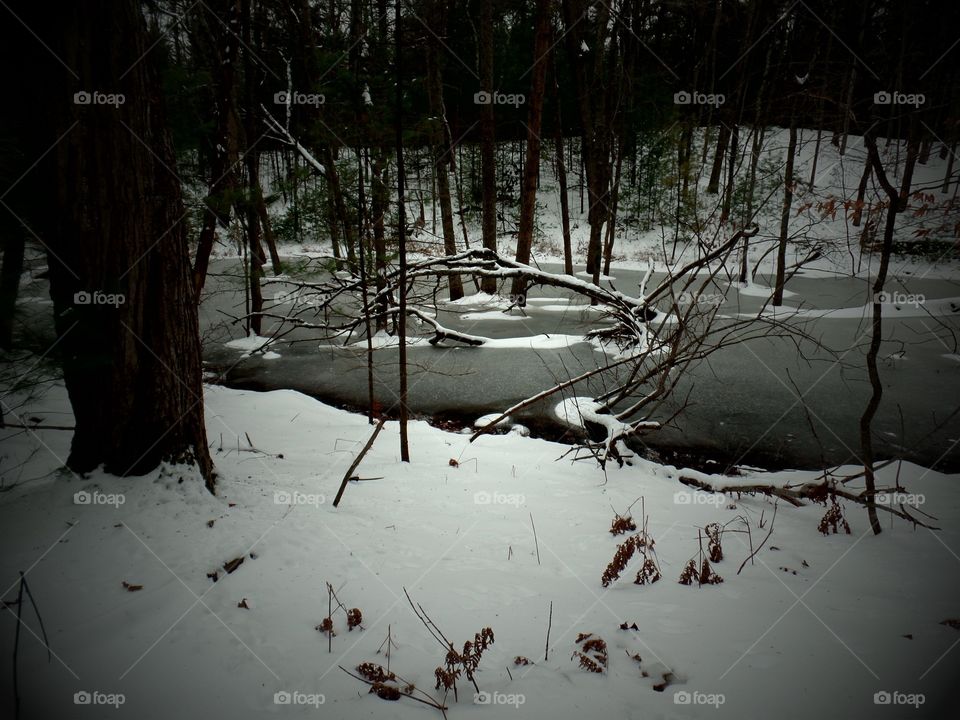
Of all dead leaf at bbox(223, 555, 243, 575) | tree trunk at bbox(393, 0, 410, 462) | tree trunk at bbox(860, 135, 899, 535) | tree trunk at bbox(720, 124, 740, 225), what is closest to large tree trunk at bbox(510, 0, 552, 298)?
tree trunk at bbox(720, 124, 740, 225)

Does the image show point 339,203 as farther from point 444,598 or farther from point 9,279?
point 444,598

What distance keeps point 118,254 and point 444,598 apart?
10.4 feet

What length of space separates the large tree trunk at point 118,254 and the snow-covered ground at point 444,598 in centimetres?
44

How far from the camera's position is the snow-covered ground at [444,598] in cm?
215

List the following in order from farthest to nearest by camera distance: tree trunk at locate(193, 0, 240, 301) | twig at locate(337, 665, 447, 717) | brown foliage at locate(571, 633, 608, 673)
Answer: tree trunk at locate(193, 0, 240, 301)
brown foliage at locate(571, 633, 608, 673)
twig at locate(337, 665, 447, 717)

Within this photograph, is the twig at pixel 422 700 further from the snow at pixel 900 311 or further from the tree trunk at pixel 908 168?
the snow at pixel 900 311

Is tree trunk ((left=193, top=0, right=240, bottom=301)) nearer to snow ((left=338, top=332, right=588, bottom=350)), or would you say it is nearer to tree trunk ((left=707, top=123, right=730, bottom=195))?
snow ((left=338, top=332, right=588, bottom=350))

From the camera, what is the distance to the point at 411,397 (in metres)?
7.33

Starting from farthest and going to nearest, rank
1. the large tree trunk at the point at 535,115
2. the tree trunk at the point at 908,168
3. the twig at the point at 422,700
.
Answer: the large tree trunk at the point at 535,115 < the tree trunk at the point at 908,168 < the twig at the point at 422,700

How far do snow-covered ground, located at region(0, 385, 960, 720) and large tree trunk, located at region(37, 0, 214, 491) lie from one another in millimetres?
444

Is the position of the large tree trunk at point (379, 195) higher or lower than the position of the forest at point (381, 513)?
higher

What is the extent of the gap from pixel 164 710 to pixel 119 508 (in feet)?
5.45

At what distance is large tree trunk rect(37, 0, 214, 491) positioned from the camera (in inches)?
114

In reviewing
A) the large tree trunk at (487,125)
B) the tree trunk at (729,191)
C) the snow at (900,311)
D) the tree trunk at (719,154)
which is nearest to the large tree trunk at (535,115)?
the large tree trunk at (487,125)
